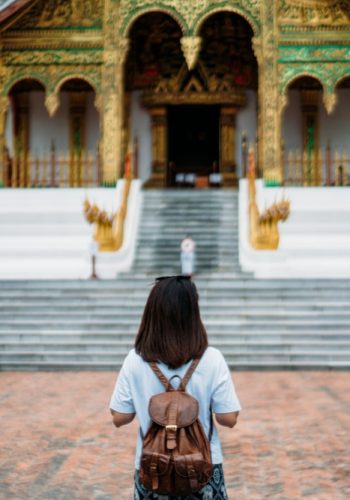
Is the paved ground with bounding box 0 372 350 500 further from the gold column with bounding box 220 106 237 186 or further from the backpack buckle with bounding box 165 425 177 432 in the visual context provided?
the gold column with bounding box 220 106 237 186

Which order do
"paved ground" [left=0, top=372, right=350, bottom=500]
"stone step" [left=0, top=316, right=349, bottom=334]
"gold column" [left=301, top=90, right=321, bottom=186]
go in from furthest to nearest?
"gold column" [left=301, top=90, right=321, bottom=186] < "stone step" [left=0, top=316, right=349, bottom=334] < "paved ground" [left=0, top=372, right=350, bottom=500]

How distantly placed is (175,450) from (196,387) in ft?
0.95

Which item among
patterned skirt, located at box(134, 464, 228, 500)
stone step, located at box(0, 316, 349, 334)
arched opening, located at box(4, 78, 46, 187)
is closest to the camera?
patterned skirt, located at box(134, 464, 228, 500)

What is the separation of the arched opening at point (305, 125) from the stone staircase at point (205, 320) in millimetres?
7155

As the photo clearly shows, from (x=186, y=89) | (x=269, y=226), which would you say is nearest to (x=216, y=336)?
(x=269, y=226)

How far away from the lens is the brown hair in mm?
2893

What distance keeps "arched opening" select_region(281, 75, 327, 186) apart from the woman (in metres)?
18.2

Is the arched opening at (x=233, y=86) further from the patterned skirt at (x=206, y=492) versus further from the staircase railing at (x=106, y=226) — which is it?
the patterned skirt at (x=206, y=492)

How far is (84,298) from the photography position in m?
12.8

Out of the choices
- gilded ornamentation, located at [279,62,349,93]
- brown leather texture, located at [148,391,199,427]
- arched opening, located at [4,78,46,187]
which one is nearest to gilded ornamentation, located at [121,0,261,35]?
gilded ornamentation, located at [279,62,349,93]

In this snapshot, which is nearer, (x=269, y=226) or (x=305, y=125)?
(x=269, y=226)

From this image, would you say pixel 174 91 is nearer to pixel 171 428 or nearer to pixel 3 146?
pixel 3 146

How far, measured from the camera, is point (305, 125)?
70.0ft

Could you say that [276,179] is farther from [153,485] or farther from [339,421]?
[153,485]
